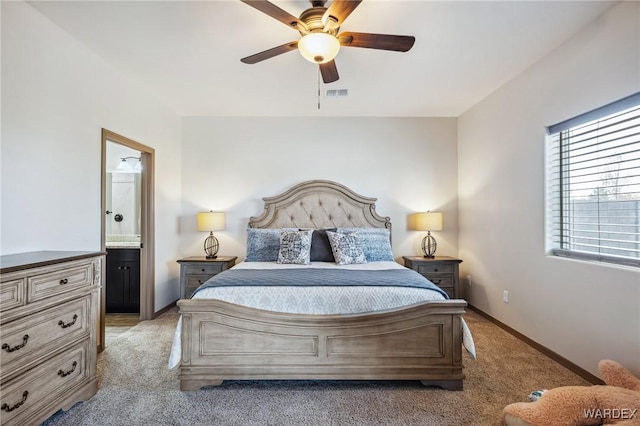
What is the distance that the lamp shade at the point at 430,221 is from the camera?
3.83 m

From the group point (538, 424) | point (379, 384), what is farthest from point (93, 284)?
point (538, 424)

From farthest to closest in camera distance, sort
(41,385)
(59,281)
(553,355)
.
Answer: (553,355), (59,281), (41,385)

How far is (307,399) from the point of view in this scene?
196 centimetres

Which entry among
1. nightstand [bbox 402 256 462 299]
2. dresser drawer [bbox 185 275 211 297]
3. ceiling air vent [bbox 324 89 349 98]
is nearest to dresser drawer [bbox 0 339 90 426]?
dresser drawer [bbox 185 275 211 297]

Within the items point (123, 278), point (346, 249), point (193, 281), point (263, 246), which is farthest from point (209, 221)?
point (346, 249)

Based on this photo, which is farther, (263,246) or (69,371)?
(263,246)

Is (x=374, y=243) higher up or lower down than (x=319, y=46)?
lower down

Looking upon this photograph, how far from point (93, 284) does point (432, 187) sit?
3.94 meters

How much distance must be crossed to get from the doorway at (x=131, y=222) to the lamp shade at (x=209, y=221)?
56 cm

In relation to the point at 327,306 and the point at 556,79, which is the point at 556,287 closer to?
the point at 556,79

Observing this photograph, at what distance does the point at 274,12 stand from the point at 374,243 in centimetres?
249

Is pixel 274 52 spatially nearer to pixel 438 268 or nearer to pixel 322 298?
pixel 322 298

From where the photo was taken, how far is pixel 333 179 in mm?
4195

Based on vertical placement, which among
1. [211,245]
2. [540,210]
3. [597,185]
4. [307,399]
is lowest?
[307,399]
